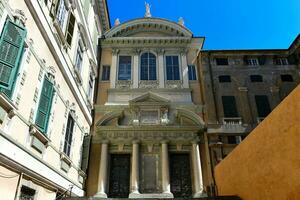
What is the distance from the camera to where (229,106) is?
14719 millimetres

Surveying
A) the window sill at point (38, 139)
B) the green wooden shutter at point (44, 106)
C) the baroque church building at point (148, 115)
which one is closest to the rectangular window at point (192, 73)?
the baroque church building at point (148, 115)

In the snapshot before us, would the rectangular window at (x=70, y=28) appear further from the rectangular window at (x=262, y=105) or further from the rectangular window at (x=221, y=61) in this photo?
the rectangular window at (x=262, y=105)

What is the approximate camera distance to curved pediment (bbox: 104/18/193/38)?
1753 centimetres

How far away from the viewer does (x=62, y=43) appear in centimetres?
957

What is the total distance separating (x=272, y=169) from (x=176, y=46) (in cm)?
1264

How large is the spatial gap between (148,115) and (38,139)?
25.8 ft

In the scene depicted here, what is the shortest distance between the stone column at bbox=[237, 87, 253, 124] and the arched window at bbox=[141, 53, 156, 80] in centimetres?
562

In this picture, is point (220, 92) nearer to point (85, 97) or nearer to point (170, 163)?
point (170, 163)

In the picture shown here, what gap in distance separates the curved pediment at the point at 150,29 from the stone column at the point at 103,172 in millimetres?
8315

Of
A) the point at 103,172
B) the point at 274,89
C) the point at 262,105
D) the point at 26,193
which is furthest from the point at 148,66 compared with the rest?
the point at 26,193

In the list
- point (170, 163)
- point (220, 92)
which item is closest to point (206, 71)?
point (220, 92)

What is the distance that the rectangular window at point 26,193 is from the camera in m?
6.46

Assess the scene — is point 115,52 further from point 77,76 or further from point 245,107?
point 245,107

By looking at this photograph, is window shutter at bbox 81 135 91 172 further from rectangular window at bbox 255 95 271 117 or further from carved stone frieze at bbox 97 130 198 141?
rectangular window at bbox 255 95 271 117
